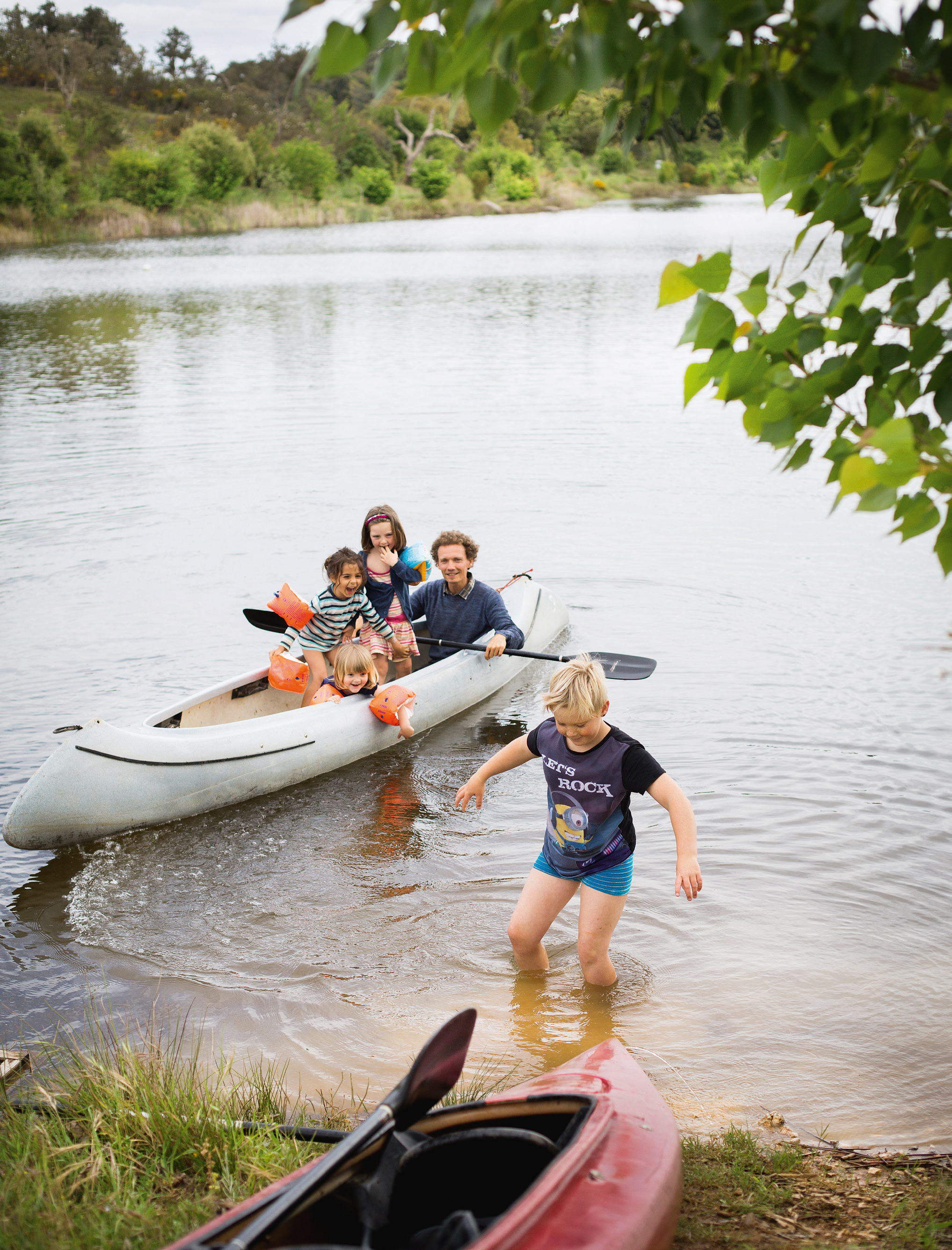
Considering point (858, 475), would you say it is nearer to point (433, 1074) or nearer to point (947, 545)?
point (947, 545)

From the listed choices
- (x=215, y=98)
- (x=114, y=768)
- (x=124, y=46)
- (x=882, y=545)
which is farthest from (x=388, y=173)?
(x=114, y=768)

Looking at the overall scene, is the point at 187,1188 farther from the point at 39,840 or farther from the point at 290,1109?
the point at 39,840

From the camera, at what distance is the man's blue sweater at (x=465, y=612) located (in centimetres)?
750

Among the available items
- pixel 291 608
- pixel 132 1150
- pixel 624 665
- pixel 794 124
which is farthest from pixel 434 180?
pixel 132 1150

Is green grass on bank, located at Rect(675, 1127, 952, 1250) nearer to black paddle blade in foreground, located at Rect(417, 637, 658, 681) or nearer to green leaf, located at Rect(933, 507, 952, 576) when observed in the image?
green leaf, located at Rect(933, 507, 952, 576)

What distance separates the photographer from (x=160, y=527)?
38.3 ft

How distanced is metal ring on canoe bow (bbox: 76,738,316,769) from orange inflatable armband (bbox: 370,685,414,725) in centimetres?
50

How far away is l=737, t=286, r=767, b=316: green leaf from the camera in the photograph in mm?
2430

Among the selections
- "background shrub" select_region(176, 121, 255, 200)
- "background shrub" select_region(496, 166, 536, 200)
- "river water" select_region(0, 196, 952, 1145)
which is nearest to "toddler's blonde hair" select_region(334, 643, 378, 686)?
"river water" select_region(0, 196, 952, 1145)

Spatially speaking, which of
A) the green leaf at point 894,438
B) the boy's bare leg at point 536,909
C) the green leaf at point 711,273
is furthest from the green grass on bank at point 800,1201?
the green leaf at point 711,273

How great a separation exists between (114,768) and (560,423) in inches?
435

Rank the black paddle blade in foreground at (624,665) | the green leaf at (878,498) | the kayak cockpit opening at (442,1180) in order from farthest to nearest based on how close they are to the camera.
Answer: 1. the black paddle blade in foreground at (624,665)
2. the kayak cockpit opening at (442,1180)
3. the green leaf at (878,498)

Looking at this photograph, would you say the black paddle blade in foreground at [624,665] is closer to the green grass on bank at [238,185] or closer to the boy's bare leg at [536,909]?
the boy's bare leg at [536,909]

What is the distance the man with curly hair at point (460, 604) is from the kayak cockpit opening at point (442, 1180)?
15.1ft
